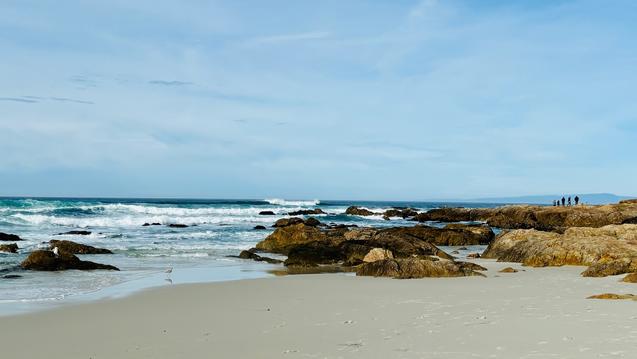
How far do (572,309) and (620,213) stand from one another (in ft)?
146

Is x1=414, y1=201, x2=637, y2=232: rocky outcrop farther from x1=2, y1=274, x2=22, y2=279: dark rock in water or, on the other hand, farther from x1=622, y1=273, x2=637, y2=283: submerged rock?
x1=2, y1=274, x2=22, y2=279: dark rock in water

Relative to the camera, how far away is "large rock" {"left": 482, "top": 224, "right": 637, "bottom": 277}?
14.0m

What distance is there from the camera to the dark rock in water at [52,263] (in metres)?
16.3

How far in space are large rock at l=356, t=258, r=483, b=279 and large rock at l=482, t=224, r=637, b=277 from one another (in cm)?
291

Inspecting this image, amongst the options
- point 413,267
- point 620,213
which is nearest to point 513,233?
point 413,267

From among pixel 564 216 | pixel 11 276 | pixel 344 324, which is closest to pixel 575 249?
pixel 344 324

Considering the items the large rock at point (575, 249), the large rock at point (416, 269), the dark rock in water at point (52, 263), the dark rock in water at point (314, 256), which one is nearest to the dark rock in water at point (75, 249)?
the dark rock in water at point (52, 263)

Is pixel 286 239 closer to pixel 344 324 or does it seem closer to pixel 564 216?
pixel 344 324

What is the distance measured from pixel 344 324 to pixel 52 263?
1116cm

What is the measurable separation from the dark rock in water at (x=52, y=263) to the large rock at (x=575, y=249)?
40.2ft

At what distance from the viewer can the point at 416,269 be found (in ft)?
46.8

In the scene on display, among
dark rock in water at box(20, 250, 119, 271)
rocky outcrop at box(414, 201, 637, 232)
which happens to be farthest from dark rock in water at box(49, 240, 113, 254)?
rocky outcrop at box(414, 201, 637, 232)

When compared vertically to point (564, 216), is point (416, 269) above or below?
below

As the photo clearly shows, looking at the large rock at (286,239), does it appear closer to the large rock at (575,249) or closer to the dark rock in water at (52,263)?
the large rock at (575,249)
